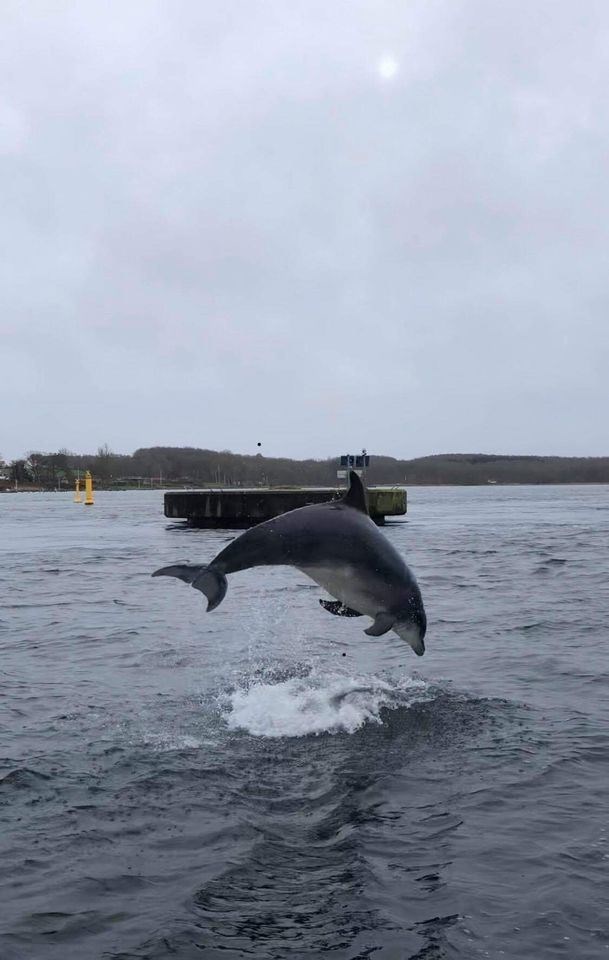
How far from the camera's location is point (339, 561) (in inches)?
321

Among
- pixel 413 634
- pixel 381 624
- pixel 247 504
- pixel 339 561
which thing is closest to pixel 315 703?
pixel 413 634

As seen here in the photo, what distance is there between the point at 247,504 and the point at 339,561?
1695 inches

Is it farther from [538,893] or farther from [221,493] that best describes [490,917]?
[221,493]

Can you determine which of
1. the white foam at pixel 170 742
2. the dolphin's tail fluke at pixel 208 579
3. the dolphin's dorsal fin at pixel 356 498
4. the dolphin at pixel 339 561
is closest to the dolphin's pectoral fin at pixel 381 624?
the dolphin at pixel 339 561

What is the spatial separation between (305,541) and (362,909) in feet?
11.0

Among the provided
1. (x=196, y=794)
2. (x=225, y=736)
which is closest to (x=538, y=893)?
(x=196, y=794)

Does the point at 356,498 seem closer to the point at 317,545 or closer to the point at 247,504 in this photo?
the point at 317,545

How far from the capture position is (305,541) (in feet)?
26.2

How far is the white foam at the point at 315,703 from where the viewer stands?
940 centimetres

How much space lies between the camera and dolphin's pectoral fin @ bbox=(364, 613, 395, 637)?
8186 mm

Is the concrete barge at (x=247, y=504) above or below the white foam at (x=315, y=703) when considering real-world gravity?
above

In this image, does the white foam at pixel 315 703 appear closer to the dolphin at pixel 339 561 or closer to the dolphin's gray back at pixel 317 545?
the dolphin at pixel 339 561

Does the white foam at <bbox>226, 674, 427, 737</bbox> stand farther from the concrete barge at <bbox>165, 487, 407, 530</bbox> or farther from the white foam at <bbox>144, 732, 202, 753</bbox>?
the concrete barge at <bbox>165, 487, 407, 530</bbox>

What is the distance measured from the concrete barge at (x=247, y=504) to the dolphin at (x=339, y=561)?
40530 millimetres
